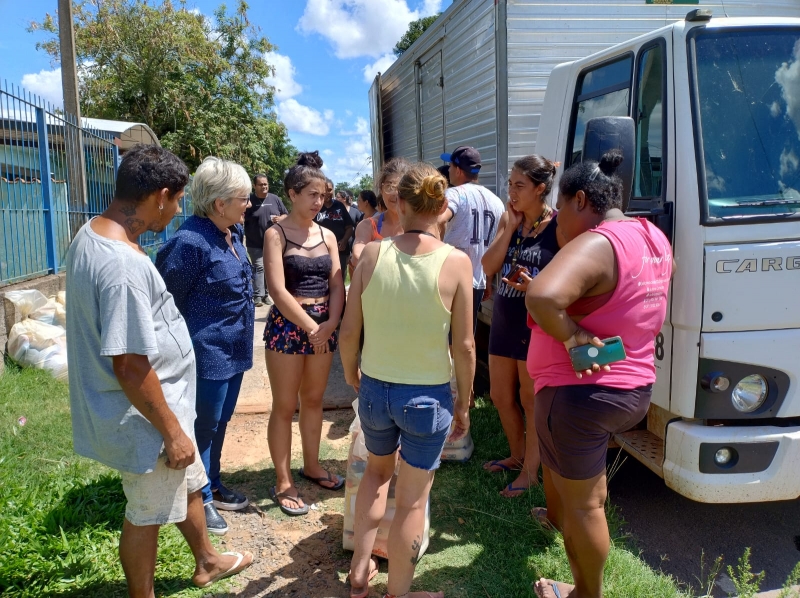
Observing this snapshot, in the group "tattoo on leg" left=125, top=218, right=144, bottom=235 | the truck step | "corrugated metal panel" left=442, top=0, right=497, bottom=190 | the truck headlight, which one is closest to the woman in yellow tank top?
"tattoo on leg" left=125, top=218, right=144, bottom=235

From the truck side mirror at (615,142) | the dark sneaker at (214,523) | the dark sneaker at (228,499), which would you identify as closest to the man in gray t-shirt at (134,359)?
the dark sneaker at (214,523)

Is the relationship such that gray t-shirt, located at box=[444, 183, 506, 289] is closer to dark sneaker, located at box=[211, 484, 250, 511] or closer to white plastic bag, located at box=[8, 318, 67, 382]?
dark sneaker, located at box=[211, 484, 250, 511]

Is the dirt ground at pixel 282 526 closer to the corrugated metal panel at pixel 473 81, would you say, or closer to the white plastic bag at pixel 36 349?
the white plastic bag at pixel 36 349

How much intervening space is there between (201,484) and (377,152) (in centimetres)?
730

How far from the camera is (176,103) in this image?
68.0 feet

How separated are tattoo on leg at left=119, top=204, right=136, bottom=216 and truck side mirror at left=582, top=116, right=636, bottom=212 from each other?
173 cm

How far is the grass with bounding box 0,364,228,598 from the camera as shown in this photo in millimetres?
2650

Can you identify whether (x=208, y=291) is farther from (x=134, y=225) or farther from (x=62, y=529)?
(x=62, y=529)

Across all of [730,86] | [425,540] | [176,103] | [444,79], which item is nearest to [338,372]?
[444,79]

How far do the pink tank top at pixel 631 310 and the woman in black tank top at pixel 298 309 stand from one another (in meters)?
1.48

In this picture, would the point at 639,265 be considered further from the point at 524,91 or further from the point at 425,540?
the point at 524,91

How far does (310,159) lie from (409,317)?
188 cm

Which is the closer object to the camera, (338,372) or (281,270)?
(281,270)

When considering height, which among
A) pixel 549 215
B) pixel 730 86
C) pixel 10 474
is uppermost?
pixel 730 86
